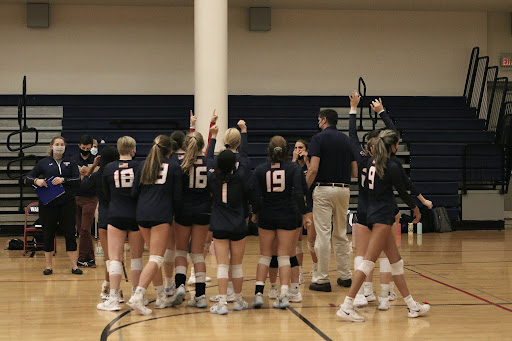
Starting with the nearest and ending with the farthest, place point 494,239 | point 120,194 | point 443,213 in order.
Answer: point 120,194, point 494,239, point 443,213

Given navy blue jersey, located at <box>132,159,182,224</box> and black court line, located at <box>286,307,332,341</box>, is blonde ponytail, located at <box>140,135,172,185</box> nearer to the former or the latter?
navy blue jersey, located at <box>132,159,182,224</box>

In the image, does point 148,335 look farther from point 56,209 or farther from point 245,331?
point 56,209

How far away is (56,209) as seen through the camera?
29.0ft

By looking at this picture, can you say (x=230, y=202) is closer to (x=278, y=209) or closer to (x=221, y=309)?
(x=278, y=209)

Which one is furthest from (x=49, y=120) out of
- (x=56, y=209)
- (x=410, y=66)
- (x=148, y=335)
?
(x=148, y=335)

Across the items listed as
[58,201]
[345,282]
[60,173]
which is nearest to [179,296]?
[345,282]

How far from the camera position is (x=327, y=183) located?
7.43 meters

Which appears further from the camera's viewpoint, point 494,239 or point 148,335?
point 494,239

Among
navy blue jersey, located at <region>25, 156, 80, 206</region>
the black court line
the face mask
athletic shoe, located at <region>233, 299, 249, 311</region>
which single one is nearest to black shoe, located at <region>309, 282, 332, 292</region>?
the black court line

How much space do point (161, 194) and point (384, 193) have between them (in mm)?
1882

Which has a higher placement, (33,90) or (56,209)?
(33,90)

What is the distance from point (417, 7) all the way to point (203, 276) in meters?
11.6

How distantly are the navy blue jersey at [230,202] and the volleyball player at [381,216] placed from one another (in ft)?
3.53

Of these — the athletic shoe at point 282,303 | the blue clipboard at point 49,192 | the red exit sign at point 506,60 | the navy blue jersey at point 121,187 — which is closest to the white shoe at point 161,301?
the navy blue jersey at point 121,187
